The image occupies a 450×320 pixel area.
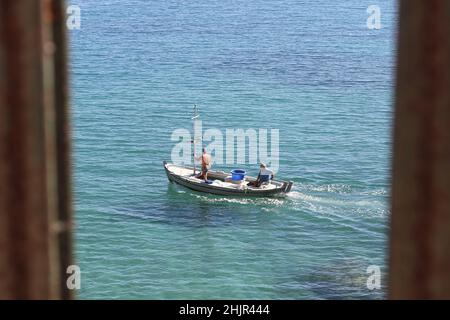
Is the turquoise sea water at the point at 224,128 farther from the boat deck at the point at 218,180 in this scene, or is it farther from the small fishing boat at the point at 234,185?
the boat deck at the point at 218,180

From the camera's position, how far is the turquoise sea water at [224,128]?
1151 inches

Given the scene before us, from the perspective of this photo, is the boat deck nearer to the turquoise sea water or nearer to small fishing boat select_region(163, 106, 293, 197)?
small fishing boat select_region(163, 106, 293, 197)
